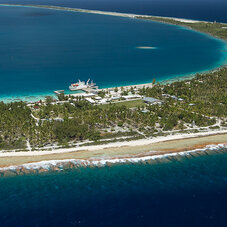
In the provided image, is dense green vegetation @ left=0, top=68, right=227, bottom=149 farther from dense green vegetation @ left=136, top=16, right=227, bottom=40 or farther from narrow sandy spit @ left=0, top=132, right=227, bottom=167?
dense green vegetation @ left=136, top=16, right=227, bottom=40

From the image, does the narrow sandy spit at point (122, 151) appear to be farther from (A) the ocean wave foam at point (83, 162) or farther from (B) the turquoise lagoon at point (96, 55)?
(B) the turquoise lagoon at point (96, 55)

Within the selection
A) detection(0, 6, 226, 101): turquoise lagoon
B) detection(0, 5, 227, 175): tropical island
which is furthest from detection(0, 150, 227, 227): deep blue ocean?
detection(0, 6, 226, 101): turquoise lagoon

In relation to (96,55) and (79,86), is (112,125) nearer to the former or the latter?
(79,86)

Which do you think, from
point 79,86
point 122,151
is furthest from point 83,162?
point 79,86

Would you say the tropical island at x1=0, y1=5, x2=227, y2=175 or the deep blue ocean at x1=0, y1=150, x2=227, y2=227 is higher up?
the tropical island at x1=0, y1=5, x2=227, y2=175

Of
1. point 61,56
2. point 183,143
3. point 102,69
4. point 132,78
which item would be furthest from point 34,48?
Answer: point 183,143

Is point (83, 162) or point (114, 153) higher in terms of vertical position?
point (114, 153)

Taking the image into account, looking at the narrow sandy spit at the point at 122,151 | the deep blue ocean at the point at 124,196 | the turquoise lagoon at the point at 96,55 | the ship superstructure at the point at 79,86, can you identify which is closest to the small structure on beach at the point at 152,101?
the narrow sandy spit at the point at 122,151
